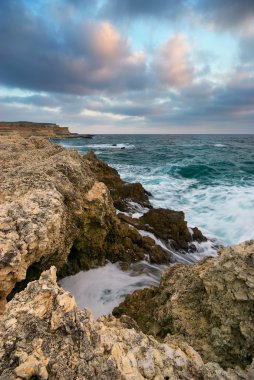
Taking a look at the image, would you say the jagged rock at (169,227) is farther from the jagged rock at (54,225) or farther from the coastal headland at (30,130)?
the coastal headland at (30,130)

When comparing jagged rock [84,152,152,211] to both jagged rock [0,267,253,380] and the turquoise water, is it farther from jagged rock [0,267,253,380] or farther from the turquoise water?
jagged rock [0,267,253,380]

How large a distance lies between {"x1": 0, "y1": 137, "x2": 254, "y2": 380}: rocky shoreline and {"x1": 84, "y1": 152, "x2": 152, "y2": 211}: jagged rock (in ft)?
15.7

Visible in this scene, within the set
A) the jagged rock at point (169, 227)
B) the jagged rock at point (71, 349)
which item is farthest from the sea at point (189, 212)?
the jagged rock at point (71, 349)

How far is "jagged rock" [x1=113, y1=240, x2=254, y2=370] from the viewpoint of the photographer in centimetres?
324

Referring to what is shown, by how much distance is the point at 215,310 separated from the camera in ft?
11.5

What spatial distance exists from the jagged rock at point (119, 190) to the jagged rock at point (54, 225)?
407 centimetres

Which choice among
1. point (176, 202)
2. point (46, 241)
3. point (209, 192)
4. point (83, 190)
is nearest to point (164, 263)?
point (83, 190)

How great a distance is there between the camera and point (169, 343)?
10.0 ft

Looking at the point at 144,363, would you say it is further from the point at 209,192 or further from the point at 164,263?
the point at 209,192

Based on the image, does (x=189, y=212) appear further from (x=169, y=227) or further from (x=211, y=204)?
(x=169, y=227)

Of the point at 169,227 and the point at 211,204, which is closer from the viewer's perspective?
the point at 169,227

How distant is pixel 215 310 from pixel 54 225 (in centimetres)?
250

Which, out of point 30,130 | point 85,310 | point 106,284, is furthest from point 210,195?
point 30,130

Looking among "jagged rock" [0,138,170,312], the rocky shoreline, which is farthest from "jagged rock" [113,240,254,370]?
"jagged rock" [0,138,170,312]
